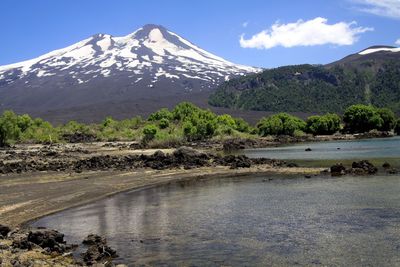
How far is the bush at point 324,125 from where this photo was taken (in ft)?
465

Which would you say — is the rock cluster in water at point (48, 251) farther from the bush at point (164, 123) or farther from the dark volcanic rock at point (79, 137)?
the bush at point (164, 123)

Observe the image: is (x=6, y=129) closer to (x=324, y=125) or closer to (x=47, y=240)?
(x=47, y=240)

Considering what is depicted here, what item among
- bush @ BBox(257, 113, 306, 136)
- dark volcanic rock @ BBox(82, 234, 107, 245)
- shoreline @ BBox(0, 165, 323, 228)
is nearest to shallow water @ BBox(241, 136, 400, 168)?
shoreline @ BBox(0, 165, 323, 228)

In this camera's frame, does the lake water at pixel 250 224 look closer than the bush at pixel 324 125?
Yes

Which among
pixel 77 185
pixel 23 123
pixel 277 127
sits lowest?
pixel 77 185

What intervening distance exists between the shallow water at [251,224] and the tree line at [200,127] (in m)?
86.8

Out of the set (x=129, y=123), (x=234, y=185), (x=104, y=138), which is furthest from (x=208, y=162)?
(x=129, y=123)

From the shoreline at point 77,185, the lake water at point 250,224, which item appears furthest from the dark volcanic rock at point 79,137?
the lake water at point 250,224

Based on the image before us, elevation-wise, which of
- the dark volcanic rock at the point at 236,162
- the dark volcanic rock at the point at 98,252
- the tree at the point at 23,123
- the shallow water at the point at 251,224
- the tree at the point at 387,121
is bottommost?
the shallow water at the point at 251,224

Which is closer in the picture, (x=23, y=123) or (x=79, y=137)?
(x=23, y=123)

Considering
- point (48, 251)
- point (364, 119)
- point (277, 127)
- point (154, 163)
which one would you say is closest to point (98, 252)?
point (48, 251)

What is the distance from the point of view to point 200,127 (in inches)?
4862

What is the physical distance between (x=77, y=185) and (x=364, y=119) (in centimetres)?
11634

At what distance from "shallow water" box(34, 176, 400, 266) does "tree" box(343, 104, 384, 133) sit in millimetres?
109400
